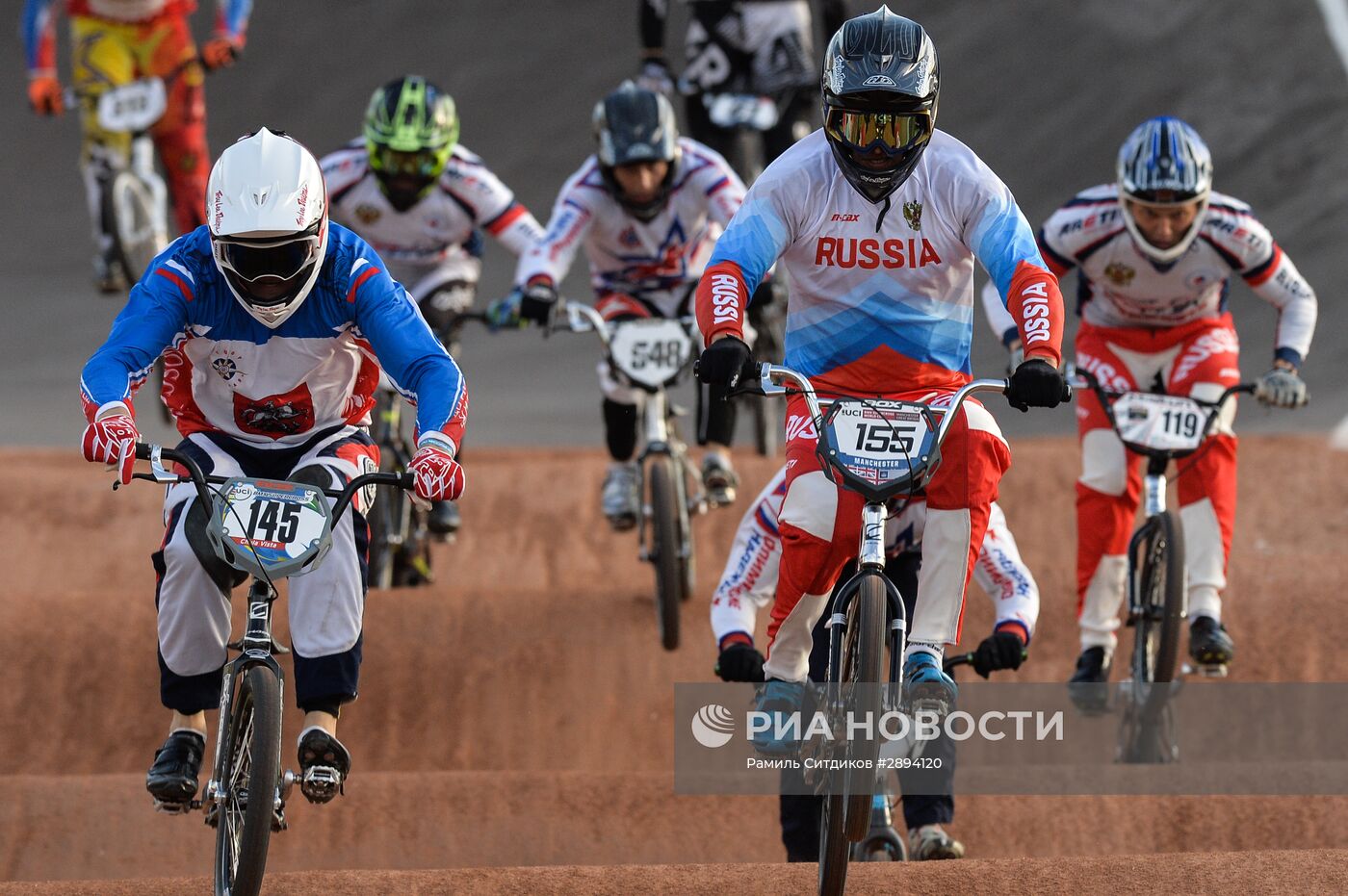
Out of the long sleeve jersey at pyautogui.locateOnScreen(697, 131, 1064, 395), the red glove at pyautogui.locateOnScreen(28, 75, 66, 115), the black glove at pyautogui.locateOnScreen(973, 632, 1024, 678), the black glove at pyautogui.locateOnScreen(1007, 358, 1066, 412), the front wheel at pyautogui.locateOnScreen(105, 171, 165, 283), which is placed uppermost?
the red glove at pyautogui.locateOnScreen(28, 75, 66, 115)

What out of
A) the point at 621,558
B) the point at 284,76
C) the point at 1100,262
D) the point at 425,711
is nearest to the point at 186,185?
the point at 621,558

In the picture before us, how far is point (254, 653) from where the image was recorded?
610 cm

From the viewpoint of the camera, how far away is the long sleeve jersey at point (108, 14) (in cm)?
1423

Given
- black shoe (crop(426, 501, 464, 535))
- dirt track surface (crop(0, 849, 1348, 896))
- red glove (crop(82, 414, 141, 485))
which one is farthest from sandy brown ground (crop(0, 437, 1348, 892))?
red glove (crop(82, 414, 141, 485))

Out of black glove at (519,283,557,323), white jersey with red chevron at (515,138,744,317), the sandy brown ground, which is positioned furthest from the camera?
white jersey with red chevron at (515,138,744,317)

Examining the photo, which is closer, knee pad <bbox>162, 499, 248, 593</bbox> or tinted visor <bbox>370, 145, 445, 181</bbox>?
knee pad <bbox>162, 499, 248, 593</bbox>

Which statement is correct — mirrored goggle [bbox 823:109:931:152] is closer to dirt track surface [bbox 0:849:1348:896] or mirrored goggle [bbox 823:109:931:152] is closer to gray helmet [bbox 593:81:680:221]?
dirt track surface [bbox 0:849:1348:896]

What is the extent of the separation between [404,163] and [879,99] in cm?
499

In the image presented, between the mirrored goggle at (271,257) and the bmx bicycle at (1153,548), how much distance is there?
408 centimetres

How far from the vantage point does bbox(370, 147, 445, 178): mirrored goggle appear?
36.1 feet

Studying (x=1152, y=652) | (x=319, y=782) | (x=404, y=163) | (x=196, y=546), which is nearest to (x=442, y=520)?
(x=404, y=163)

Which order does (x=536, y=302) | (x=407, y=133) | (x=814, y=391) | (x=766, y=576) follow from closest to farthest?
(x=814, y=391) → (x=766, y=576) → (x=536, y=302) → (x=407, y=133)

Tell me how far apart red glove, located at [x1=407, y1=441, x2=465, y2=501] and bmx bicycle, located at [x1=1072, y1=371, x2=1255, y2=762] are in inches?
156

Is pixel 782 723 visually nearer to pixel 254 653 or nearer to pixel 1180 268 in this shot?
pixel 254 653
